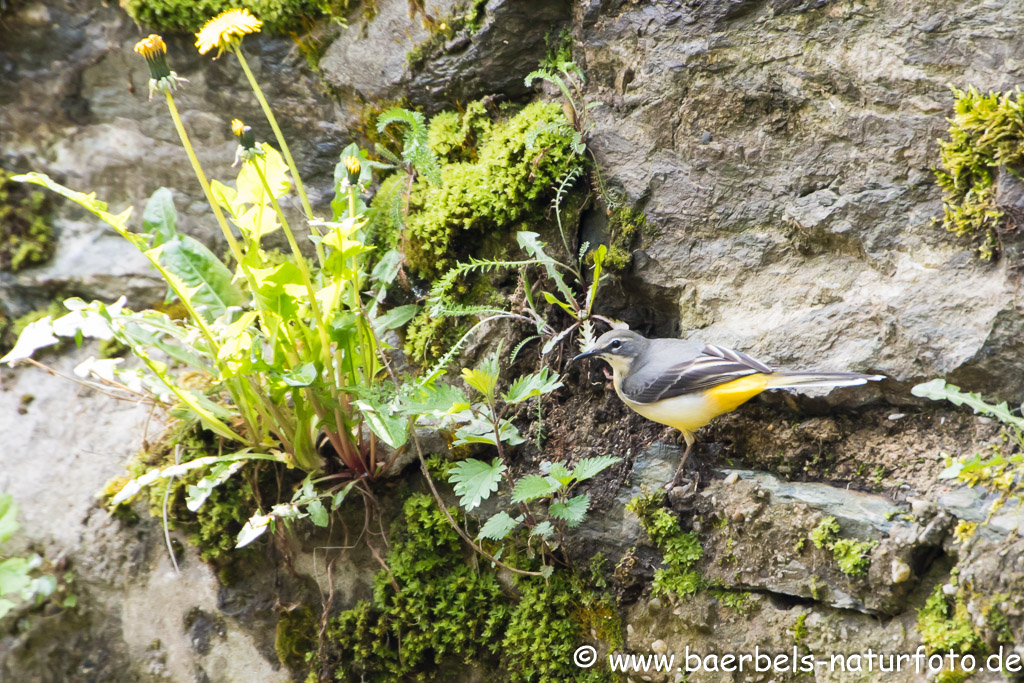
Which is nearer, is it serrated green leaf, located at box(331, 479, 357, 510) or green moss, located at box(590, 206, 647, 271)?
serrated green leaf, located at box(331, 479, 357, 510)

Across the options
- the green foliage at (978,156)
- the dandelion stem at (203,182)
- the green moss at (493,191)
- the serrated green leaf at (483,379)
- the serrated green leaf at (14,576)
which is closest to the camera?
the green foliage at (978,156)

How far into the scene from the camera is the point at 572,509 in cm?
298

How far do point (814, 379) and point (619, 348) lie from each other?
832 mm

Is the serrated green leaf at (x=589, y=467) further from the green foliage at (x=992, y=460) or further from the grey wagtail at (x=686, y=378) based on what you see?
the green foliage at (x=992, y=460)

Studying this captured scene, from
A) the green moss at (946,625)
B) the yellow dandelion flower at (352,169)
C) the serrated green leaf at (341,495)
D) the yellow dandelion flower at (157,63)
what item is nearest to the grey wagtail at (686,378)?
the green moss at (946,625)

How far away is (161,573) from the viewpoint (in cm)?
395

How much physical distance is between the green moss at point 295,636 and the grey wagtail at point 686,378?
6.46 feet

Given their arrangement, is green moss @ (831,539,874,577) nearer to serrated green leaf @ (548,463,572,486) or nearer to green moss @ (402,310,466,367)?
serrated green leaf @ (548,463,572,486)

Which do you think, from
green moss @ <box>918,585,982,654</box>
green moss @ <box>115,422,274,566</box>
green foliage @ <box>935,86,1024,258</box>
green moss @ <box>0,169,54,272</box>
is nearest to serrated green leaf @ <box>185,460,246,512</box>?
green moss @ <box>115,422,274,566</box>

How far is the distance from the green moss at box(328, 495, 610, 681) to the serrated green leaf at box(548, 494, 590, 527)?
410 mm

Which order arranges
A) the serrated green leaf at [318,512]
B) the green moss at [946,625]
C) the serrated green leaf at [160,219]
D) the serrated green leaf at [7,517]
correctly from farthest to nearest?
1. the serrated green leaf at [7,517]
2. the serrated green leaf at [160,219]
3. the serrated green leaf at [318,512]
4. the green moss at [946,625]

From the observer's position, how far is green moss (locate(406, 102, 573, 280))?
3.67 metres

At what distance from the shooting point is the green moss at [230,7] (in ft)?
14.7

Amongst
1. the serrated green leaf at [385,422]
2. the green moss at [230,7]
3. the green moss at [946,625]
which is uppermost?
the green moss at [230,7]
